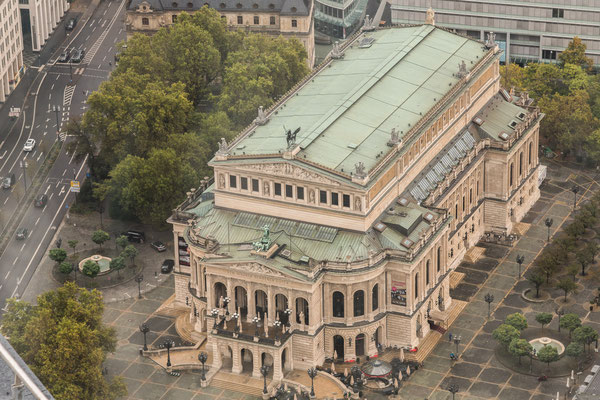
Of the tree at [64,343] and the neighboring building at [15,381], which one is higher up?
the neighboring building at [15,381]

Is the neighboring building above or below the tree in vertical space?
above

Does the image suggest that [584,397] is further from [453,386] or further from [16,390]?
Answer: [16,390]

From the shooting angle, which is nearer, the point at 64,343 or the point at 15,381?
the point at 15,381

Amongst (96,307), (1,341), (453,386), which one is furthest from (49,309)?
(1,341)

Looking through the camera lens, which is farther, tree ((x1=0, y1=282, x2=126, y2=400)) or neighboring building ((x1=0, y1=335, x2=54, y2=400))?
tree ((x1=0, y1=282, x2=126, y2=400))
